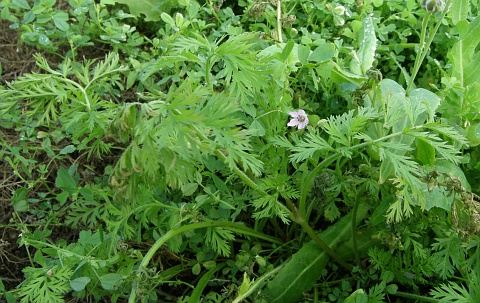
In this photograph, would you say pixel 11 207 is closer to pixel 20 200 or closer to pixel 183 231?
pixel 20 200

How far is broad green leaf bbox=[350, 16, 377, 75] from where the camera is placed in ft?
5.73

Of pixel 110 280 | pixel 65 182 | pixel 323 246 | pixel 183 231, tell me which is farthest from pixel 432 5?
pixel 65 182

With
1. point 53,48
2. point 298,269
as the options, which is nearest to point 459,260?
point 298,269

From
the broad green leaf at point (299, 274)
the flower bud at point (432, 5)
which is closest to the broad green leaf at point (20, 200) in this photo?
the broad green leaf at point (299, 274)

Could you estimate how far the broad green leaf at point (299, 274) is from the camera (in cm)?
160

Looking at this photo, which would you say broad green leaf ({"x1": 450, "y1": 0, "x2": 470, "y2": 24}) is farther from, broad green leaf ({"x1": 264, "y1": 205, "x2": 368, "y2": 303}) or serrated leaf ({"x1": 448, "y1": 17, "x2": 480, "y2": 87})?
broad green leaf ({"x1": 264, "y1": 205, "x2": 368, "y2": 303})

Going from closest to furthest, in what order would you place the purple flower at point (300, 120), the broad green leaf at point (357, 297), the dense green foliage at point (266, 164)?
the dense green foliage at point (266, 164)
the broad green leaf at point (357, 297)
the purple flower at point (300, 120)

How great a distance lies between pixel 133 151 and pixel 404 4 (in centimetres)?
151

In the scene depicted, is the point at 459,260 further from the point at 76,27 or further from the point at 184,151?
the point at 76,27

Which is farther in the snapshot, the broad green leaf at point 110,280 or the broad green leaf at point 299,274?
the broad green leaf at point 299,274

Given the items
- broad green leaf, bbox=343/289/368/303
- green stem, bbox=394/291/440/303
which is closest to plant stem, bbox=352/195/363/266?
green stem, bbox=394/291/440/303

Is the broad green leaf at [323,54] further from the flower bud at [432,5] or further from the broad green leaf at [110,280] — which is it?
the broad green leaf at [110,280]

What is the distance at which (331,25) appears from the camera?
2166mm

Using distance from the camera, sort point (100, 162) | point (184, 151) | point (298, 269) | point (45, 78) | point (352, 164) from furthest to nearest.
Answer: point (100, 162), point (352, 164), point (298, 269), point (45, 78), point (184, 151)
